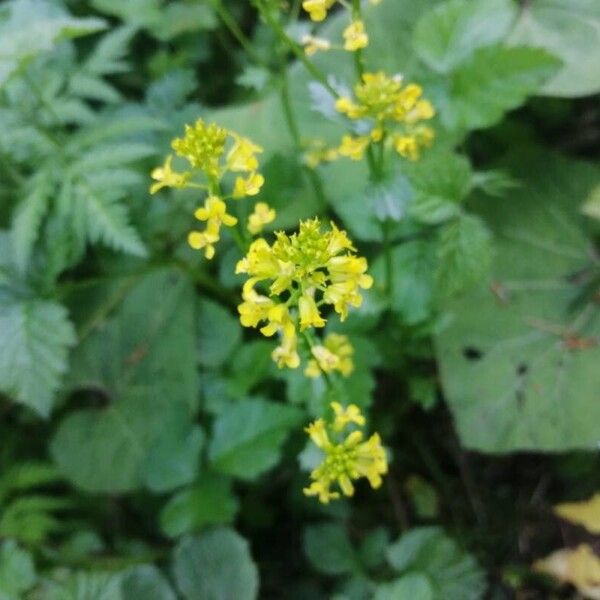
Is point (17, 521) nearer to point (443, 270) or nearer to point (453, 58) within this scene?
point (443, 270)

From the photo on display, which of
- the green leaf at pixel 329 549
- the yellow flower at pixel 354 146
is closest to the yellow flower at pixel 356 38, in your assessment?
the yellow flower at pixel 354 146

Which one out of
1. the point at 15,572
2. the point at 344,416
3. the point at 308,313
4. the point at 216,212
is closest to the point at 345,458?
the point at 344,416

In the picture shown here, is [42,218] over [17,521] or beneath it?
over

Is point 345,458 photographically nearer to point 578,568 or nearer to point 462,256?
point 462,256

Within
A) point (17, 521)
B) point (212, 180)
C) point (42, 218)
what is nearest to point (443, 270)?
point (212, 180)

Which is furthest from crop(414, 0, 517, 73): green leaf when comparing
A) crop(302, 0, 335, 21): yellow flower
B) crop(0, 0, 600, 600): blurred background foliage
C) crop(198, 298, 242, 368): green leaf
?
crop(198, 298, 242, 368): green leaf

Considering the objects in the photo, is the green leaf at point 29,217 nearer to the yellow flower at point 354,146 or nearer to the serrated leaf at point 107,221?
the serrated leaf at point 107,221
